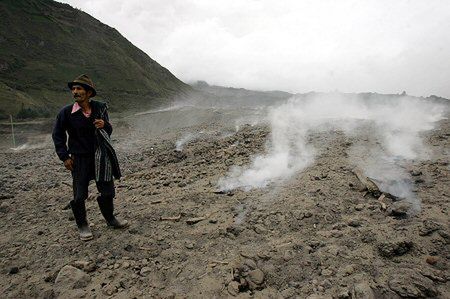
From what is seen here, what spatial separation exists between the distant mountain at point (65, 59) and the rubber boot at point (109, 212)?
136 ft

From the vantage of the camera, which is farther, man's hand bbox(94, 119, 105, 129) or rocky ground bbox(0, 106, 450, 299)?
man's hand bbox(94, 119, 105, 129)

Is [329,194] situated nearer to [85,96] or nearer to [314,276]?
[314,276]

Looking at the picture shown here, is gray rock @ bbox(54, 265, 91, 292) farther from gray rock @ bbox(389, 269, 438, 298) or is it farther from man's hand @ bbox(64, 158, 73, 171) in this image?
gray rock @ bbox(389, 269, 438, 298)

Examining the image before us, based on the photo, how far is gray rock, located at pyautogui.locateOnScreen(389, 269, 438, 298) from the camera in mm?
2789

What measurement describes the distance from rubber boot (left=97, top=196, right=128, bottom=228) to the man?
5.6 inches

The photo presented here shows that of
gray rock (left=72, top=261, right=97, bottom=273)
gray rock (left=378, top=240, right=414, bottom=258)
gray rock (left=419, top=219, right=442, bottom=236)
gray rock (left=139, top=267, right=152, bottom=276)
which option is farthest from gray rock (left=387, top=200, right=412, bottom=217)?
gray rock (left=72, top=261, right=97, bottom=273)

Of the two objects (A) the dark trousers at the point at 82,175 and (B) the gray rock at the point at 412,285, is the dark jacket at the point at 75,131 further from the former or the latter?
(B) the gray rock at the point at 412,285

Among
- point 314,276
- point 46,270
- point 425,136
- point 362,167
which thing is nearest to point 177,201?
point 46,270

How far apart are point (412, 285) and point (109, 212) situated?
345 centimetres

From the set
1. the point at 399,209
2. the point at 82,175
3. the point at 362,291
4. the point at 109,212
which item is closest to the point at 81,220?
the point at 109,212

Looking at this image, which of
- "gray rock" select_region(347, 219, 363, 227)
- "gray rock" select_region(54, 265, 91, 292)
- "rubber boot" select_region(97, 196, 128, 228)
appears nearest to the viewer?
"gray rock" select_region(54, 265, 91, 292)

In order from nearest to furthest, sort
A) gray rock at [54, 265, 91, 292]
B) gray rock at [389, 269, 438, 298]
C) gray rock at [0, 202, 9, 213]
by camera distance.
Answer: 1. gray rock at [389, 269, 438, 298]
2. gray rock at [54, 265, 91, 292]
3. gray rock at [0, 202, 9, 213]

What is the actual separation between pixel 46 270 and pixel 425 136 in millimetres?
8621

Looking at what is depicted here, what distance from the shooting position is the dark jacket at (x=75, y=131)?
157 inches
